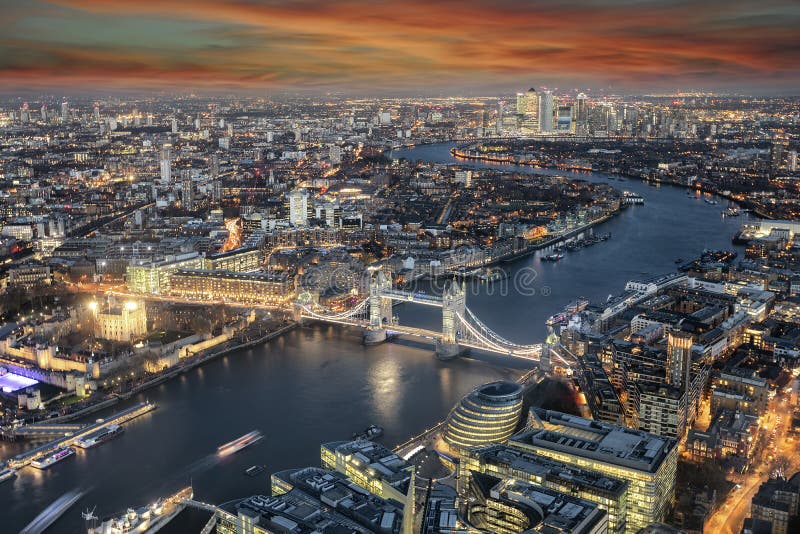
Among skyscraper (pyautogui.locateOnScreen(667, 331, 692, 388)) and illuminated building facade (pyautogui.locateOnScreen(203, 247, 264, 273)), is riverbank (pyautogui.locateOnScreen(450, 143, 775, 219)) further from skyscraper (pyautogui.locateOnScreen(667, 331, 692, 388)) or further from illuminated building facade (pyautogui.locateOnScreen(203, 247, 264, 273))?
skyscraper (pyautogui.locateOnScreen(667, 331, 692, 388))

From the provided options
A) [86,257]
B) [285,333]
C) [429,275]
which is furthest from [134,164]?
[285,333]

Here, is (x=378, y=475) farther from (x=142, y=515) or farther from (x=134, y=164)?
(x=134, y=164)

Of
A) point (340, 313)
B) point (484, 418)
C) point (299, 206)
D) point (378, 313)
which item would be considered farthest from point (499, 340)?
point (299, 206)

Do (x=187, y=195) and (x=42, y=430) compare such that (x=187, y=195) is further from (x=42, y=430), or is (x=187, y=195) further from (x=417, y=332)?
(x=42, y=430)

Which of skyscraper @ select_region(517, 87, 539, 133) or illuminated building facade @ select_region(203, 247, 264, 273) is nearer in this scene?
illuminated building facade @ select_region(203, 247, 264, 273)

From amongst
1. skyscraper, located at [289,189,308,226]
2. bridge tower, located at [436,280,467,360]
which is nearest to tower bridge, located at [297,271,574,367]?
bridge tower, located at [436,280,467,360]

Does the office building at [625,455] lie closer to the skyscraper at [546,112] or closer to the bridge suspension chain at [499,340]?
the bridge suspension chain at [499,340]

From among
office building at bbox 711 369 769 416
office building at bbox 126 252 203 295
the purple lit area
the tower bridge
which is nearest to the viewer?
office building at bbox 711 369 769 416

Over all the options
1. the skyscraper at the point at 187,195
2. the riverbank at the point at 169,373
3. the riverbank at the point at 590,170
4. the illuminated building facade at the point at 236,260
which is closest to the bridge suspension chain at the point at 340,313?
the riverbank at the point at 169,373
